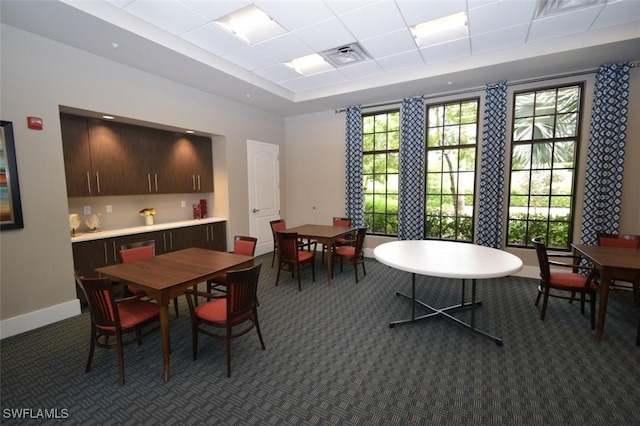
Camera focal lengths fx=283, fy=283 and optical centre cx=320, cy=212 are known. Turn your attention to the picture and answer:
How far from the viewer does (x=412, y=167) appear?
5.44m

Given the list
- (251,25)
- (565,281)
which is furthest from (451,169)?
(251,25)

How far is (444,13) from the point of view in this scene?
10.3 ft

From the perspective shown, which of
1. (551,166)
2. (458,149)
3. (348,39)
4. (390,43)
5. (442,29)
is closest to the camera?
(442,29)

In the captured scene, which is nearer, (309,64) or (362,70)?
(309,64)

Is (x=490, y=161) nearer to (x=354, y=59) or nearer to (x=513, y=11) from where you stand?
(x=513, y=11)

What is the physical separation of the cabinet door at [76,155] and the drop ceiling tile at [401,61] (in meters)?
4.27

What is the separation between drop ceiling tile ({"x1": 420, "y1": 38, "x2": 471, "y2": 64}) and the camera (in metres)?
3.79

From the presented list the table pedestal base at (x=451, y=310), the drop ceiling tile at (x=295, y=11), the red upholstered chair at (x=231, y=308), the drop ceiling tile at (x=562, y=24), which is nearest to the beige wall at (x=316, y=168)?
the drop ceiling tile at (x=562, y=24)

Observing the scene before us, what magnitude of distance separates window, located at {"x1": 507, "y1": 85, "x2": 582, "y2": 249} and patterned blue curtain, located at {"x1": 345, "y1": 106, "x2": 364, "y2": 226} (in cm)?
270

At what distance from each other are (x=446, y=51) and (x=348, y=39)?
1.46 meters

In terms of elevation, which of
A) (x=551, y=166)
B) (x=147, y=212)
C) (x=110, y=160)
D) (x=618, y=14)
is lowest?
(x=147, y=212)

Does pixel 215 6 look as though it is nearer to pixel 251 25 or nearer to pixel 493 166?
pixel 251 25

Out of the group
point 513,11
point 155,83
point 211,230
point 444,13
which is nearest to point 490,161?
point 513,11

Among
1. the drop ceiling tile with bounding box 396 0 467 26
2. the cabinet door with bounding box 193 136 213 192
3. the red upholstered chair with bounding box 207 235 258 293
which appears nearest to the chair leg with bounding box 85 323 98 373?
the red upholstered chair with bounding box 207 235 258 293
